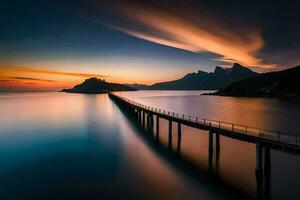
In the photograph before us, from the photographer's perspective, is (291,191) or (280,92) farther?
(280,92)

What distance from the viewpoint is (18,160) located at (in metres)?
31.5

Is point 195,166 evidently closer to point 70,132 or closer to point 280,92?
point 70,132

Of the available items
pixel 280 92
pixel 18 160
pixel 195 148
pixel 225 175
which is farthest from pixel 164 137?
pixel 280 92

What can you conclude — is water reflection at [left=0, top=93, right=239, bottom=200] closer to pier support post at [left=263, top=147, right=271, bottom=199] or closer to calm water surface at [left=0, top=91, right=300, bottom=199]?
calm water surface at [left=0, top=91, right=300, bottom=199]

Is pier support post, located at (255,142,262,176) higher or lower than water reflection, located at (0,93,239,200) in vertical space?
higher

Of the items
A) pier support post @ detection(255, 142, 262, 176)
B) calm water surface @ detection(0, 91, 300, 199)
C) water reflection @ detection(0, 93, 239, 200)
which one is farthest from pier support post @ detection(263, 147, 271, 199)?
water reflection @ detection(0, 93, 239, 200)

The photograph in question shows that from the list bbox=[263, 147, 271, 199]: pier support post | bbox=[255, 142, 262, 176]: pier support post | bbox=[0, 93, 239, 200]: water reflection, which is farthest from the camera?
bbox=[255, 142, 262, 176]: pier support post

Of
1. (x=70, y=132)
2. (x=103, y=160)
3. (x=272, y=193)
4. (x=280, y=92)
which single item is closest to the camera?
(x=272, y=193)

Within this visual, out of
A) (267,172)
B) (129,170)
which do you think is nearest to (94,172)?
(129,170)

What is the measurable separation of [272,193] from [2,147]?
41059 millimetres

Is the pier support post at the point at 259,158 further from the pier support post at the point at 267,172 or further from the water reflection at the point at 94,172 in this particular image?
the water reflection at the point at 94,172

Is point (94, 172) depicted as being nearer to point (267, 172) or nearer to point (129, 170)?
point (129, 170)

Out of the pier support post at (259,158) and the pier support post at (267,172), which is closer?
the pier support post at (267,172)

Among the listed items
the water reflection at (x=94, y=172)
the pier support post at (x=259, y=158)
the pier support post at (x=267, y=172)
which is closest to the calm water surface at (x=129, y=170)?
the water reflection at (x=94, y=172)
